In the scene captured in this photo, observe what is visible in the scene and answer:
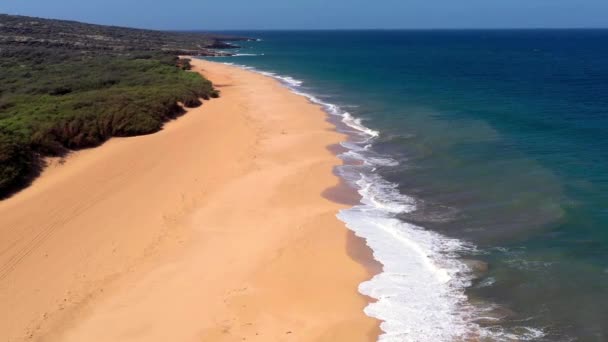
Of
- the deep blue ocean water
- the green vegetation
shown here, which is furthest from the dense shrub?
the deep blue ocean water

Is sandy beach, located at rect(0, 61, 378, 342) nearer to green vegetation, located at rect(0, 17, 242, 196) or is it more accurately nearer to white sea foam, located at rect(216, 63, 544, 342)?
white sea foam, located at rect(216, 63, 544, 342)

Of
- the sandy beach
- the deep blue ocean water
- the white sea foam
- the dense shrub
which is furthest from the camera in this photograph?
the dense shrub

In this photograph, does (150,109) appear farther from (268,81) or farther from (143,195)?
(268,81)

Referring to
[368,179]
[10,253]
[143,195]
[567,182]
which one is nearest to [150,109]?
[143,195]

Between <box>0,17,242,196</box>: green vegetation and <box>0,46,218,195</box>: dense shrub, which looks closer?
<box>0,17,242,196</box>: green vegetation

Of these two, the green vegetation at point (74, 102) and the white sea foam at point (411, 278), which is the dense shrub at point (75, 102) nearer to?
the green vegetation at point (74, 102)

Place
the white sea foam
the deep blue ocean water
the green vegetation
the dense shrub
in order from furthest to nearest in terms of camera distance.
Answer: the dense shrub, the green vegetation, the deep blue ocean water, the white sea foam
